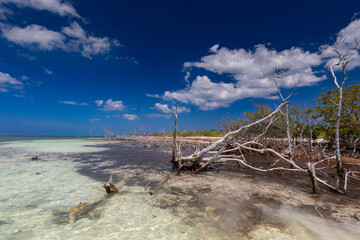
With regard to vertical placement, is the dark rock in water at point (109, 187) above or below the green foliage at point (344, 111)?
below

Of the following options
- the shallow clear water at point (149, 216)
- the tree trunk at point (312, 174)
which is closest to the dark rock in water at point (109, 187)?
the shallow clear water at point (149, 216)

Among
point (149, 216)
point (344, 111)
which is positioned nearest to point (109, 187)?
point (149, 216)

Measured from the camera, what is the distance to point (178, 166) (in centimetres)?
987

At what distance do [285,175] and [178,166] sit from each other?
20.1 ft

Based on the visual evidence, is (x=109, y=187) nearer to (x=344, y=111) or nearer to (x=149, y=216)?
(x=149, y=216)

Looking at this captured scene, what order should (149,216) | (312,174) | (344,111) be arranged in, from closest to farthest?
1. (149,216)
2. (312,174)
3. (344,111)

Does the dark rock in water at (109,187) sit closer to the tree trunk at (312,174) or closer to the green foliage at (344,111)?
the tree trunk at (312,174)

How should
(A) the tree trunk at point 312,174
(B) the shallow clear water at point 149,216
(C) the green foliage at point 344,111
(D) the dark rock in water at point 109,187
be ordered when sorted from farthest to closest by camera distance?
(C) the green foliage at point 344,111 < (D) the dark rock in water at point 109,187 < (A) the tree trunk at point 312,174 < (B) the shallow clear water at point 149,216

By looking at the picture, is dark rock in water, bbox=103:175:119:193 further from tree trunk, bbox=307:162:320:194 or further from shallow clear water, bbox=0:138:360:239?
tree trunk, bbox=307:162:320:194

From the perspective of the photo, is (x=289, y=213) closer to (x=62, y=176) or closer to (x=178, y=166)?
(x=178, y=166)

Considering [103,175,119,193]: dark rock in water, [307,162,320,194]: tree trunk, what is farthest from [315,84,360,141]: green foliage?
[103,175,119,193]: dark rock in water

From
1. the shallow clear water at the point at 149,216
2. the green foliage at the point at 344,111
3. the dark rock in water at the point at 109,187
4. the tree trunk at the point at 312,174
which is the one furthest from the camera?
the green foliage at the point at 344,111

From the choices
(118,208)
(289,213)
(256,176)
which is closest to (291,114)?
(256,176)

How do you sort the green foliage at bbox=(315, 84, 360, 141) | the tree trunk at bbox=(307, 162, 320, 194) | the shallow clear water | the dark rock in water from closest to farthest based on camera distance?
the shallow clear water, the tree trunk at bbox=(307, 162, 320, 194), the dark rock in water, the green foliage at bbox=(315, 84, 360, 141)
